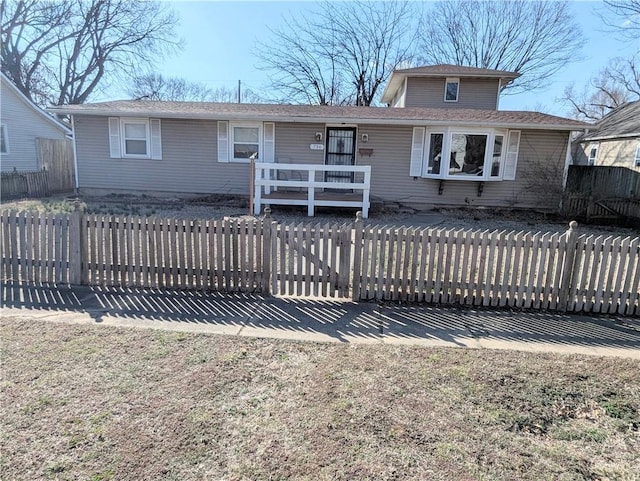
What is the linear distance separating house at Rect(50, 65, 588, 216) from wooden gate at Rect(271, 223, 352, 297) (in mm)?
7282

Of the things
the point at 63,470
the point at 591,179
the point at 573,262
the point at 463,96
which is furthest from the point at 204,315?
the point at 591,179

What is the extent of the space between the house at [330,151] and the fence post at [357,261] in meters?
7.33

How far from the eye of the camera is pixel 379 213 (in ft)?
42.9

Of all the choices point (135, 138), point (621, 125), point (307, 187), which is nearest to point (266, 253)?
point (307, 187)

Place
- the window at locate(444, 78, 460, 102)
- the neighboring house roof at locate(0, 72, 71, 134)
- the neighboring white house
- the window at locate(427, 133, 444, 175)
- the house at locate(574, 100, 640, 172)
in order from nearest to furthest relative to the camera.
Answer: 1. the window at locate(427, 133, 444, 175)
2. the house at locate(574, 100, 640, 172)
3. the window at locate(444, 78, 460, 102)
4. the neighboring house roof at locate(0, 72, 71, 134)
5. the neighboring white house

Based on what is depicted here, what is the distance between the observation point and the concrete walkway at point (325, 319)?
4.30m

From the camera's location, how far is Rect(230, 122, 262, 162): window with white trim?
556 inches

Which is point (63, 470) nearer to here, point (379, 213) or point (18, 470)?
point (18, 470)

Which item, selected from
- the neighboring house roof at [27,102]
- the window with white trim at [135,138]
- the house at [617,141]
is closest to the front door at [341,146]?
the window with white trim at [135,138]

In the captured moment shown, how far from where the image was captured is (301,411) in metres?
2.95

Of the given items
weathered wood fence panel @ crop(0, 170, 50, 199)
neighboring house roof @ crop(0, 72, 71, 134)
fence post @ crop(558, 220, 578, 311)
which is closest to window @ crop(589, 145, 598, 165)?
fence post @ crop(558, 220, 578, 311)

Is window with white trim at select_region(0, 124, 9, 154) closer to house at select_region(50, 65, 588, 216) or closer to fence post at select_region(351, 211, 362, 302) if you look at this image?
house at select_region(50, 65, 588, 216)

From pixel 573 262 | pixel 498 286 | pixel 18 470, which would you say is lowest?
pixel 18 470

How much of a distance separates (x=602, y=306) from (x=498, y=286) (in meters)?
1.33
